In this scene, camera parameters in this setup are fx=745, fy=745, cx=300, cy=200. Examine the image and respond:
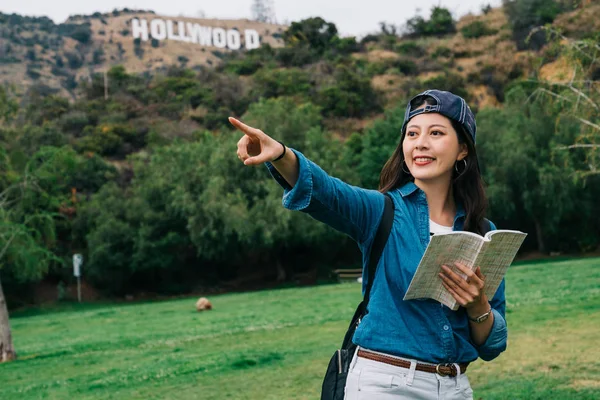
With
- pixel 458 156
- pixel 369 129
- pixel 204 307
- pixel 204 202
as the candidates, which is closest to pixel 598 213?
pixel 369 129

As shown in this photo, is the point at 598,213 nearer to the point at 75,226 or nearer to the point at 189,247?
the point at 189,247

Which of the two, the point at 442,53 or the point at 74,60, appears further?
the point at 74,60

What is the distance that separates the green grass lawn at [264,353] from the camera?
8648mm

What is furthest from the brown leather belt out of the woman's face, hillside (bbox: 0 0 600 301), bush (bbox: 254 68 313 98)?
bush (bbox: 254 68 313 98)

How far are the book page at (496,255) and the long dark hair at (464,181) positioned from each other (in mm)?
252

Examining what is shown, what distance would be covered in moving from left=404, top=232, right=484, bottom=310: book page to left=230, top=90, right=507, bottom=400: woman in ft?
0.10

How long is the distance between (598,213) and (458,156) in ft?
123

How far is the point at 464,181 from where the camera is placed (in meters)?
3.10

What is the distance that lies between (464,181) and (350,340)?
2.69ft

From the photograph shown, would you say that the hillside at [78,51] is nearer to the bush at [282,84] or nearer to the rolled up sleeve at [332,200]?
the bush at [282,84]

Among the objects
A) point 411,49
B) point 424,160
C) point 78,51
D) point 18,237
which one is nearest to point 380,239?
point 424,160

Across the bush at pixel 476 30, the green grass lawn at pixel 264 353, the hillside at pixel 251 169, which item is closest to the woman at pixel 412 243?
the green grass lawn at pixel 264 353

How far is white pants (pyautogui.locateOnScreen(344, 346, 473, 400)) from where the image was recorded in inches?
105

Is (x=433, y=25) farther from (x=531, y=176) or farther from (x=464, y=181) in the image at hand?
(x=464, y=181)
